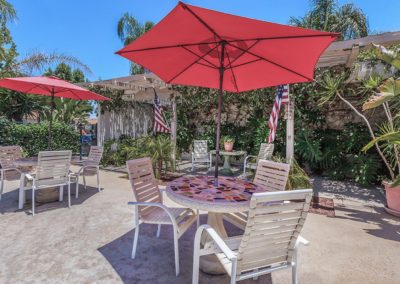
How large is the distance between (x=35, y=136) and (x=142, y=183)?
7.90m

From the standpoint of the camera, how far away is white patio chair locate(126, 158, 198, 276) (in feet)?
8.61

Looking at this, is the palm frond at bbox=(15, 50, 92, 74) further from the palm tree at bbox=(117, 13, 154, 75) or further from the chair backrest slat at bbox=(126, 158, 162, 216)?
the palm tree at bbox=(117, 13, 154, 75)

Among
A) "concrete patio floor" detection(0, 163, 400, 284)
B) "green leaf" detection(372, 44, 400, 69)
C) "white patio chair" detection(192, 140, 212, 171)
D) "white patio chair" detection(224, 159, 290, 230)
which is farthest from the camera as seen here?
"white patio chair" detection(192, 140, 212, 171)

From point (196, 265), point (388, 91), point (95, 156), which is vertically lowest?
point (196, 265)

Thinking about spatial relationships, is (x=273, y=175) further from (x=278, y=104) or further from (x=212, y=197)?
(x=278, y=104)

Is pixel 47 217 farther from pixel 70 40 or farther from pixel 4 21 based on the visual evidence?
pixel 70 40

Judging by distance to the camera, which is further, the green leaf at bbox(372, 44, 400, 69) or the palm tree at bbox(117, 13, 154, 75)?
the palm tree at bbox(117, 13, 154, 75)

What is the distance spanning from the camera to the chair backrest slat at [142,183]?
2805mm

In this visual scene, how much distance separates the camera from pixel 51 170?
13.5 ft

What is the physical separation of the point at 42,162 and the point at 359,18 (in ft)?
57.5

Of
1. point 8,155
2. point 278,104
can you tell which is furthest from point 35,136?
point 278,104

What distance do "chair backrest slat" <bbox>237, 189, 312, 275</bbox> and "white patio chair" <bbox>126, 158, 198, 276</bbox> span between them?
0.96 m

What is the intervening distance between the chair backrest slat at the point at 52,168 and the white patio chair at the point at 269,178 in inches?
117

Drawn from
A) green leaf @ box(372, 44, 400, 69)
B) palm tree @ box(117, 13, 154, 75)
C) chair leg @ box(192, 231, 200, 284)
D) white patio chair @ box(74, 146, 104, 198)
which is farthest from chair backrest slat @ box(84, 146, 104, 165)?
palm tree @ box(117, 13, 154, 75)
